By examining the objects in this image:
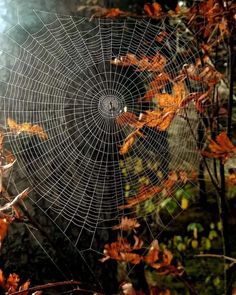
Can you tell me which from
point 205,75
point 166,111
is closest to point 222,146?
point 166,111

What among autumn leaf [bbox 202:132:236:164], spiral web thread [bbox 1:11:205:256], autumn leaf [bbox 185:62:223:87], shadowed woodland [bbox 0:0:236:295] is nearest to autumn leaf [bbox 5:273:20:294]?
shadowed woodland [bbox 0:0:236:295]

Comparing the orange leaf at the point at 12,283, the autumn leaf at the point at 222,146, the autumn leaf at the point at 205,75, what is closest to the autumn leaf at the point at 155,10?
the autumn leaf at the point at 205,75

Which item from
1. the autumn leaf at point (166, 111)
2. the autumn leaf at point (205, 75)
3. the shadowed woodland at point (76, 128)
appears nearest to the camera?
the autumn leaf at point (166, 111)

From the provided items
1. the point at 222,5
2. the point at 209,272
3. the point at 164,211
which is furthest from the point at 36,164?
the point at 164,211

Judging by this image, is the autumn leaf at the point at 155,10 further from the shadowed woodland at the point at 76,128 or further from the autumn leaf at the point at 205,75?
the autumn leaf at the point at 205,75

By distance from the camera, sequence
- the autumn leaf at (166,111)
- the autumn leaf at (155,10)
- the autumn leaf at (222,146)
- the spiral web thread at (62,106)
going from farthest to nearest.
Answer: the spiral web thread at (62,106) → the autumn leaf at (155,10) → the autumn leaf at (166,111) → the autumn leaf at (222,146)

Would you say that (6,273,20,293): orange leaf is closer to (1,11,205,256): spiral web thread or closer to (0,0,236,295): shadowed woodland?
(0,0,236,295): shadowed woodland

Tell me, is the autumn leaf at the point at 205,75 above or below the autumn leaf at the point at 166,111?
above

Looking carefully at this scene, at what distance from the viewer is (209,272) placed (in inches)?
132

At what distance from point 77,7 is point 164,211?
8.65 ft

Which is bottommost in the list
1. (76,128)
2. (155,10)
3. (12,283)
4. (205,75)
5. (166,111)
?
(12,283)

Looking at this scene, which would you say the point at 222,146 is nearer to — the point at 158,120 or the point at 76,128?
the point at 158,120

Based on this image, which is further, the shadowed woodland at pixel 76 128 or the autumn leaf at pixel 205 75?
the shadowed woodland at pixel 76 128

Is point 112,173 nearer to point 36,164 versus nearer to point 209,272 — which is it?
point 36,164
